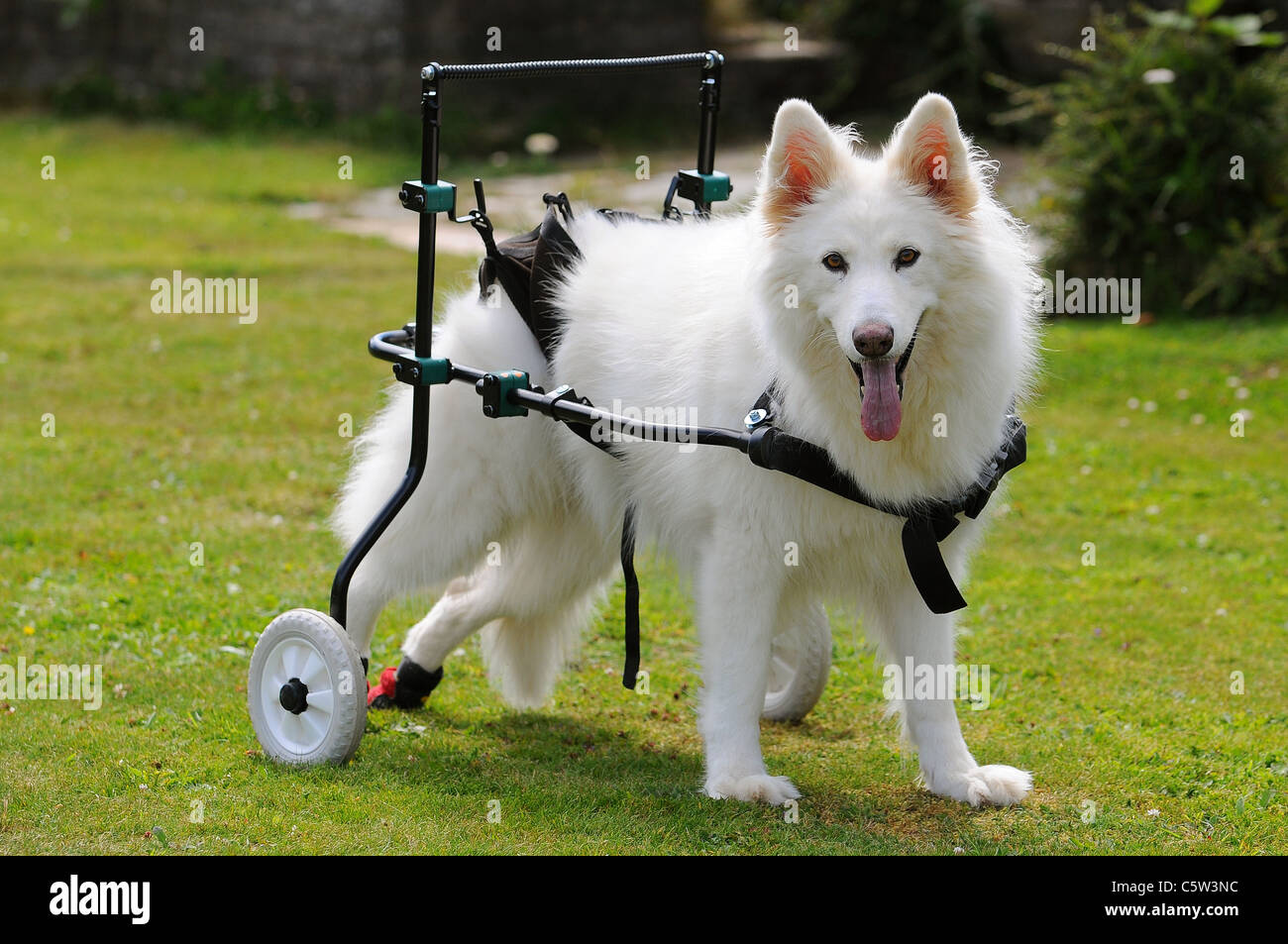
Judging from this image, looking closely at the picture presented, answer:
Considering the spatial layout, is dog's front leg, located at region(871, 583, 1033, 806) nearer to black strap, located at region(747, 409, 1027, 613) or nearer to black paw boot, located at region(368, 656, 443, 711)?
black strap, located at region(747, 409, 1027, 613)

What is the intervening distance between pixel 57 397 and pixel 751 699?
6344 millimetres

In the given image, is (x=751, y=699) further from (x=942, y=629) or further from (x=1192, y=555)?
(x=1192, y=555)

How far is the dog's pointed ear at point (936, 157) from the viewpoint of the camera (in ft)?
12.9

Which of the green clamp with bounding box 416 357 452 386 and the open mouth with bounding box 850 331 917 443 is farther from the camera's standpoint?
the green clamp with bounding box 416 357 452 386

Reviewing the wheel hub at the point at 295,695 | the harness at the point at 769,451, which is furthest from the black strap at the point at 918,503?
the wheel hub at the point at 295,695

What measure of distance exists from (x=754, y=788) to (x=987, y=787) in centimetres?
74

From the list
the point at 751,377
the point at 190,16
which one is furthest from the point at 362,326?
the point at 190,16

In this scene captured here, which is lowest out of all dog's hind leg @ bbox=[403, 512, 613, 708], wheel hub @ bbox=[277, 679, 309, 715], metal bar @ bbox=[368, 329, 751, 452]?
wheel hub @ bbox=[277, 679, 309, 715]

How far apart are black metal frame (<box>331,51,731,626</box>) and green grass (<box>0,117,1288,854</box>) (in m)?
0.80

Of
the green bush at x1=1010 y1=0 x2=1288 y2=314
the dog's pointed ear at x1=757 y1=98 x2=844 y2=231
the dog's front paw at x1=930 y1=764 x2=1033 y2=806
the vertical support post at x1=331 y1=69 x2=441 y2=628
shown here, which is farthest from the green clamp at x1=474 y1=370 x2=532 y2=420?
the green bush at x1=1010 y1=0 x2=1288 y2=314

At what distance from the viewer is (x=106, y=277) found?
11969 millimetres

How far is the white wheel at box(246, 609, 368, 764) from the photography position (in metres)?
4.57

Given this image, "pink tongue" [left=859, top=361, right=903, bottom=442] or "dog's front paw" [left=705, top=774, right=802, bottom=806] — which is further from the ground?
"pink tongue" [left=859, top=361, right=903, bottom=442]

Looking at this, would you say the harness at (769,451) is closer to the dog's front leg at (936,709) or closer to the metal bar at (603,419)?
the metal bar at (603,419)
